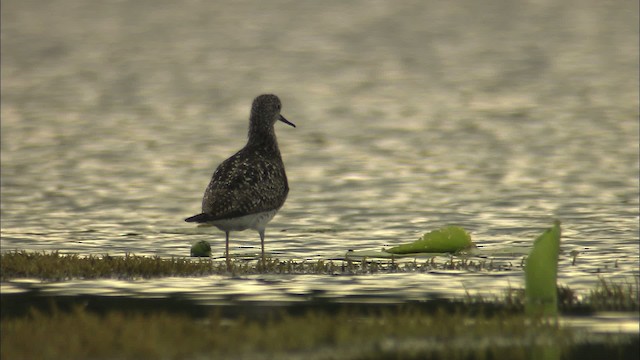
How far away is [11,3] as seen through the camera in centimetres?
14112

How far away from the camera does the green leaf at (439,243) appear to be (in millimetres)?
23078

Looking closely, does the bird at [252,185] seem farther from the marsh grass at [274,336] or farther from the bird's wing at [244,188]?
the marsh grass at [274,336]

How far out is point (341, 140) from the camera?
4766cm

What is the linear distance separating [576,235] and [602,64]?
48711 millimetres

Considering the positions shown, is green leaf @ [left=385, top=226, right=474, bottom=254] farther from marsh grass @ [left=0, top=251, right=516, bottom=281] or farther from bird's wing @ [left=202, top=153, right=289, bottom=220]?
bird's wing @ [left=202, top=153, right=289, bottom=220]

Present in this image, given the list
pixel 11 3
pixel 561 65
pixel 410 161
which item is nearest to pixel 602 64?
pixel 561 65

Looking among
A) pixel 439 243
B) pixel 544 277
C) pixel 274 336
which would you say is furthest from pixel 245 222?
pixel 274 336

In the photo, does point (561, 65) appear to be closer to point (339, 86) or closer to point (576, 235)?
point (339, 86)

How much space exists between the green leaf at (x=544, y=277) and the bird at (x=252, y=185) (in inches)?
194

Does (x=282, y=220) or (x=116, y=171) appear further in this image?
(x=116, y=171)

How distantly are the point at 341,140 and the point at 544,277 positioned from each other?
30047mm

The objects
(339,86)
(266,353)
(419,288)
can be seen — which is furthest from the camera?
(339,86)

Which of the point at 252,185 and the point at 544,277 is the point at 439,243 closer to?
Result: the point at 252,185

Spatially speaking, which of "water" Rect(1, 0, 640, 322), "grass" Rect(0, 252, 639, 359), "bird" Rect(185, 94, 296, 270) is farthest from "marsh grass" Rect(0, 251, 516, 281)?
"grass" Rect(0, 252, 639, 359)
